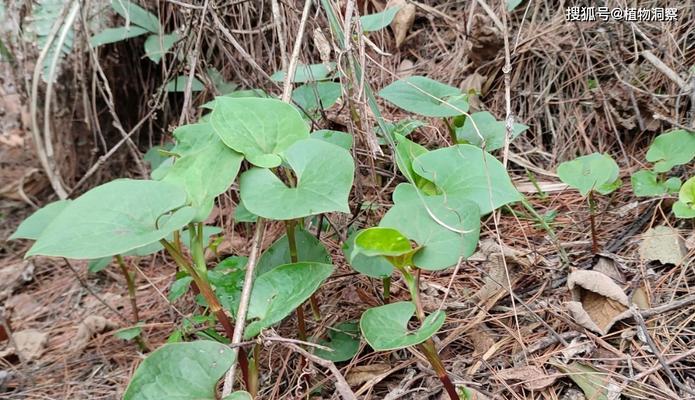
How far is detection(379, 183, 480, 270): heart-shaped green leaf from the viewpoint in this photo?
86 centimetres

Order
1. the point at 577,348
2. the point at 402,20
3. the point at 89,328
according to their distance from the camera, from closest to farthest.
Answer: the point at 577,348 < the point at 89,328 < the point at 402,20

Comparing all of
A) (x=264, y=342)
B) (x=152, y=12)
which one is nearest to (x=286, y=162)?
(x=264, y=342)

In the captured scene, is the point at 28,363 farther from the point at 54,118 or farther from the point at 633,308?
the point at 633,308

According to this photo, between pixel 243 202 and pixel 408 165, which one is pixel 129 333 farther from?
pixel 408 165

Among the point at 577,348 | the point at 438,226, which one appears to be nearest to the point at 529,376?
the point at 577,348

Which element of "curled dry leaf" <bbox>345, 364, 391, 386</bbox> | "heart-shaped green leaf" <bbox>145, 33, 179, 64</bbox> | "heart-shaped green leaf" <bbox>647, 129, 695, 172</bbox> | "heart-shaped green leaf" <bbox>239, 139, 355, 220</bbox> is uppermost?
"heart-shaped green leaf" <bbox>145, 33, 179, 64</bbox>

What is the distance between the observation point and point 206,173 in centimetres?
98

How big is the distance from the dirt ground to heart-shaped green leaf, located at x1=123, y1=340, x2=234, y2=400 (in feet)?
0.51

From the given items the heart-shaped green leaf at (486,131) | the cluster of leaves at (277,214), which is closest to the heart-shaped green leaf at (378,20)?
the heart-shaped green leaf at (486,131)

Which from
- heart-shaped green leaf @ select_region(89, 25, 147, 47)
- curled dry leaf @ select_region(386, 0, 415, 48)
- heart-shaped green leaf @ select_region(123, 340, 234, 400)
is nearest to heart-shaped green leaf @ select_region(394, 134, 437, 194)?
heart-shaped green leaf @ select_region(123, 340, 234, 400)

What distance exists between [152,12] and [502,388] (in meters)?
1.61

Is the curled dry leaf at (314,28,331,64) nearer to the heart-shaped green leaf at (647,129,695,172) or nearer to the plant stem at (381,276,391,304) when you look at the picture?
the plant stem at (381,276,391,304)

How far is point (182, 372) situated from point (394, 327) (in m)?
0.31

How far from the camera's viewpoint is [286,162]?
102 centimetres
